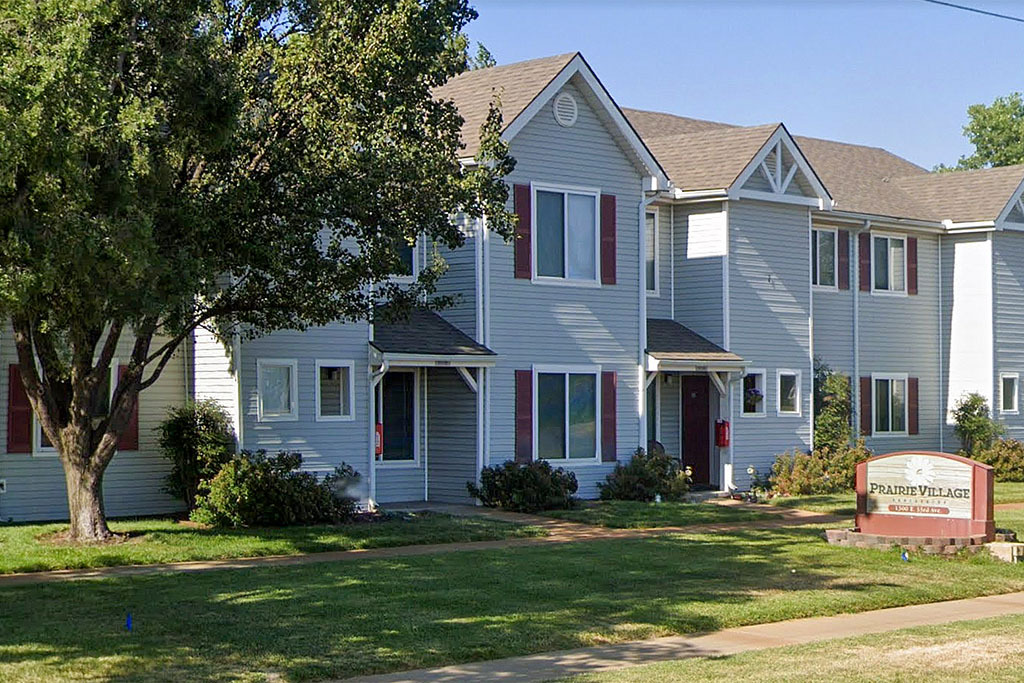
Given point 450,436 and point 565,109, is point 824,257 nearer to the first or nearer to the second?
point 565,109

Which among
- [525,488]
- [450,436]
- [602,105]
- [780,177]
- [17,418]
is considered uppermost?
[602,105]

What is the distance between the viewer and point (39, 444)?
20.3 m

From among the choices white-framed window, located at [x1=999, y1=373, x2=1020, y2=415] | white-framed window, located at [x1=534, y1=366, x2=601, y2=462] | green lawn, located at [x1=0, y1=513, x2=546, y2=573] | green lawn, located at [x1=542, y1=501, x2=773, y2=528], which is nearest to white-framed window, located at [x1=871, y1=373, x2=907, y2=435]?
white-framed window, located at [x1=999, y1=373, x2=1020, y2=415]

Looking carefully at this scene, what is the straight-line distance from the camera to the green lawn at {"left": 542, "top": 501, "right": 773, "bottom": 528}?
22.0m

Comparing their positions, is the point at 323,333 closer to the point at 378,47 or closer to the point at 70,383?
the point at 70,383

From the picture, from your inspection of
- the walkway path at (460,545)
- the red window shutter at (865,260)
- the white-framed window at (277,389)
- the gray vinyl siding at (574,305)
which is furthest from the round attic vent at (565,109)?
the red window shutter at (865,260)

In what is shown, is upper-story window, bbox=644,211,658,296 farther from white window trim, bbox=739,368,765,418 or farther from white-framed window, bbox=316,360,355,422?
white-framed window, bbox=316,360,355,422

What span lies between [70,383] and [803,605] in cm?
997

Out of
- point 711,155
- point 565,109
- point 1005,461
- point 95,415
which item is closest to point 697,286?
point 711,155

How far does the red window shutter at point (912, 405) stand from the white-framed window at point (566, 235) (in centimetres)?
1153

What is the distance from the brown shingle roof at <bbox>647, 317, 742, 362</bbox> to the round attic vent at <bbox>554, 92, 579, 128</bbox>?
15.6 feet

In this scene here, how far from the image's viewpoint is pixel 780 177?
96.0 feet

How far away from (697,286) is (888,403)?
7.27 metres

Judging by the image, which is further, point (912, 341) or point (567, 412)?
point (912, 341)
